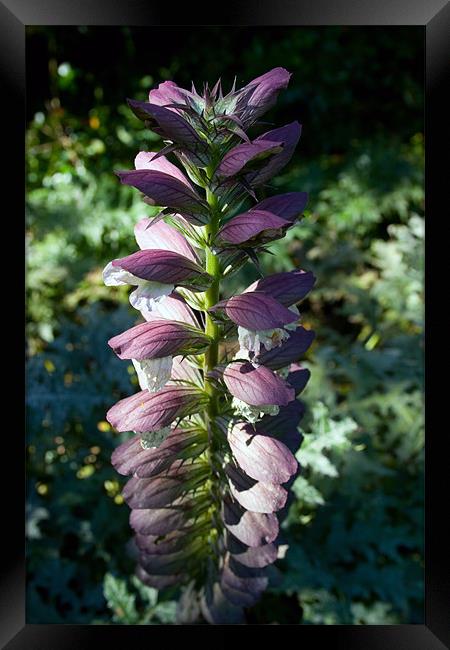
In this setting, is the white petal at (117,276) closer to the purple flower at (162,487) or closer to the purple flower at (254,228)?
the purple flower at (254,228)

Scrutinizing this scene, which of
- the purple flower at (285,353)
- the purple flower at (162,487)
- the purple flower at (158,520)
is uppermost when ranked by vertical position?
the purple flower at (285,353)

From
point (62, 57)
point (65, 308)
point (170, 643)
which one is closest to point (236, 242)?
point (170, 643)

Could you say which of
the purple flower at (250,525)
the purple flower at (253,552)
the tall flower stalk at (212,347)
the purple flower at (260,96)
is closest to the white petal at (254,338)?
the tall flower stalk at (212,347)

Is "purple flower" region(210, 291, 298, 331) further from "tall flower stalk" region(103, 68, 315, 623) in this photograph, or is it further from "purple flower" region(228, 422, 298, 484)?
"purple flower" region(228, 422, 298, 484)

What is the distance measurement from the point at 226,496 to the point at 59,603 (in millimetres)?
1371

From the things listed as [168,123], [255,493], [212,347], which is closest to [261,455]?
[255,493]

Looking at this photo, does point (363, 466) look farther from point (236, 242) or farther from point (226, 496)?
point (236, 242)

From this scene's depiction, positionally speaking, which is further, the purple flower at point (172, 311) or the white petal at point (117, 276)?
the purple flower at point (172, 311)

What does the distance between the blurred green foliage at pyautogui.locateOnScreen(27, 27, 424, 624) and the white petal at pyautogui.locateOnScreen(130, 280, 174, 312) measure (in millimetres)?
892

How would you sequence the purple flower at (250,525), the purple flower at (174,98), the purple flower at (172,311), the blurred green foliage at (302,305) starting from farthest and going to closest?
1. the blurred green foliage at (302,305)
2. the purple flower at (250,525)
3. the purple flower at (172,311)
4. the purple flower at (174,98)

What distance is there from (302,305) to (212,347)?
3160 mm

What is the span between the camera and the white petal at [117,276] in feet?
3.28

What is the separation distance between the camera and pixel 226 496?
4.14ft

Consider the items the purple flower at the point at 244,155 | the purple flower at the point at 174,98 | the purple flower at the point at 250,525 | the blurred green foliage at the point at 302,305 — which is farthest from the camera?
the blurred green foliage at the point at 302,305
